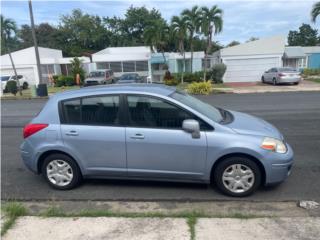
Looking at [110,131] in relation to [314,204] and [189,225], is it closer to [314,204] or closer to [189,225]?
[189,225]

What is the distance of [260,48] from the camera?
28.1 meters

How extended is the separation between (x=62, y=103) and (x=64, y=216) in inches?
65.4

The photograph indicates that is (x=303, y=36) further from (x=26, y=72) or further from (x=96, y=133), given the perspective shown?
(x=96, y=133)

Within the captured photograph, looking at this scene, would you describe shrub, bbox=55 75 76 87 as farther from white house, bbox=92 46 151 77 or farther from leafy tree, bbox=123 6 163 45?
leafy tree, bbox=123 6 163 45

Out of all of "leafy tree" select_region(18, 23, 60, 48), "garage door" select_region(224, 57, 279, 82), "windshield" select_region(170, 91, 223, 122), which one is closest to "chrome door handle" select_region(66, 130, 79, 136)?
"windshield" select_region(170, 91, 223, 122)

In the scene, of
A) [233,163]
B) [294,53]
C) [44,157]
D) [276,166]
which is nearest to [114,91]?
[44,157]

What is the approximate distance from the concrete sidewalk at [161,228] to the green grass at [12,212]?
0.27 feet

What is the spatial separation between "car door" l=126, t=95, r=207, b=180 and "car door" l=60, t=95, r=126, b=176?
0.16 m

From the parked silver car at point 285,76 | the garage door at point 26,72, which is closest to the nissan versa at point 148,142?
the parked silver car at point 285,76

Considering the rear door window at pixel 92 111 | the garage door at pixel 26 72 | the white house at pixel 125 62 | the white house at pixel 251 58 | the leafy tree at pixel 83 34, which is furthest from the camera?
the leafy tree at pixel 83 34

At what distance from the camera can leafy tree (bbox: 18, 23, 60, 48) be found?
63.5 meters

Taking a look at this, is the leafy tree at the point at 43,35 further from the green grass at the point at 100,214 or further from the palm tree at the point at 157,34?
the green grass at the point at 100,214

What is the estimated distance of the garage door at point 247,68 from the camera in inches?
1111

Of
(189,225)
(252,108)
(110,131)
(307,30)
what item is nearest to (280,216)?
(189,225)
